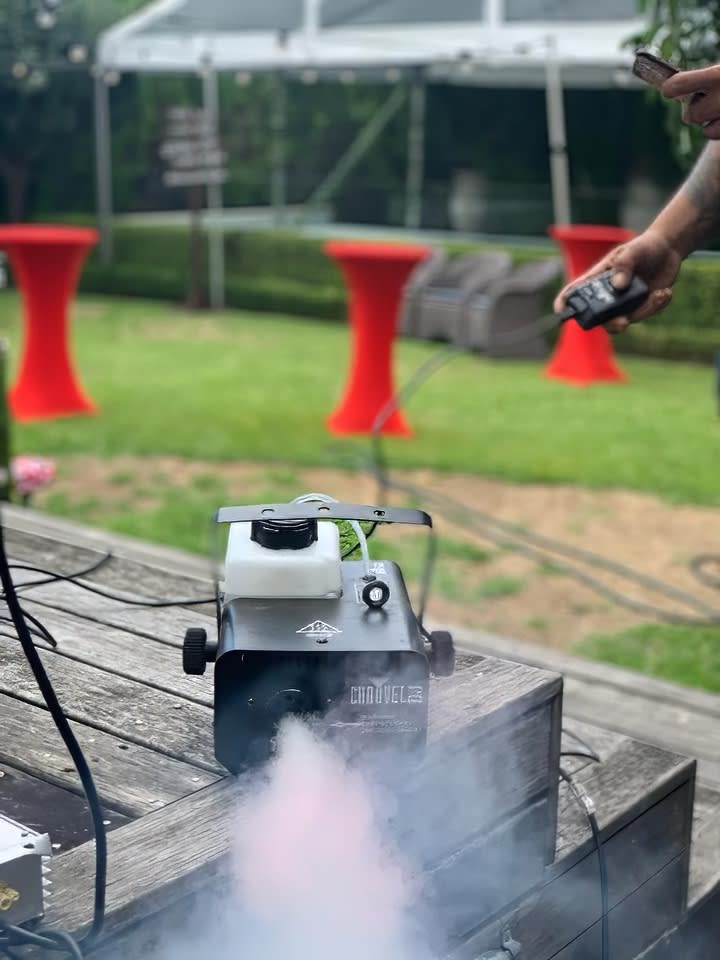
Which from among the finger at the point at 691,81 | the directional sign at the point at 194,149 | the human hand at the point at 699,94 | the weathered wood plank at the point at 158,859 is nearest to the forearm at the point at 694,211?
the human hand at the point at 699,94

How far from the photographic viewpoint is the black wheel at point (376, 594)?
137 cm

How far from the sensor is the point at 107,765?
4.73 ft

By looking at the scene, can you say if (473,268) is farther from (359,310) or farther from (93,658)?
(93,658)

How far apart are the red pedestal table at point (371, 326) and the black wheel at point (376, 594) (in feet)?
17.8

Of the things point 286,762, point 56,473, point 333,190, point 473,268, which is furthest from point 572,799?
point 333,190

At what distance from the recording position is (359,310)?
23.0 feet

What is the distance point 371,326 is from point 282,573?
570cm

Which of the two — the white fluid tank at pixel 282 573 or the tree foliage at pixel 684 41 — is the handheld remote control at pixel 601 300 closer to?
the white fluid tank at pixel 282 573

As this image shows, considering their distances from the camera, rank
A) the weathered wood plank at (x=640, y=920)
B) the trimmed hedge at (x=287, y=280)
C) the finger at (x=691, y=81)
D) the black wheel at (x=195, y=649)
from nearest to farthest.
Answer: the black wheel at (x=195, y=649) → the finger at (x=691, y=81) → the weathered wood plank at (x=640, y=920) → the trimmed hedge at (x=287, y=280)

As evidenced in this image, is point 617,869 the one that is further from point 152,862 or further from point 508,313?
point 508,313

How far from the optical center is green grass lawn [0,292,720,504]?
20.7 feet

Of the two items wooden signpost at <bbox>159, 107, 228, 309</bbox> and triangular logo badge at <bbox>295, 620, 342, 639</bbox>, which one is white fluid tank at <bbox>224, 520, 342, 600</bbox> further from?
wooden signpost at <bbox>159, 107, 228, 309</bbox>

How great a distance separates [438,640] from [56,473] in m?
4.75

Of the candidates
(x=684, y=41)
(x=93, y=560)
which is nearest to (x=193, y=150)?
(x=684, y=41)
